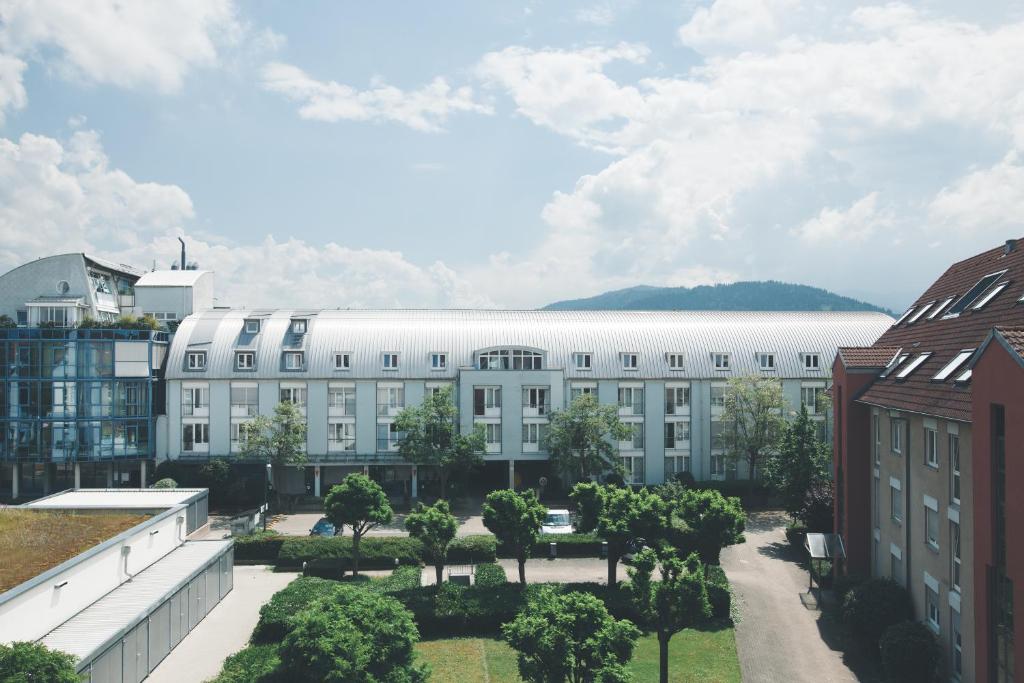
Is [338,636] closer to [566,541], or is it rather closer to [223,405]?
[566,541]

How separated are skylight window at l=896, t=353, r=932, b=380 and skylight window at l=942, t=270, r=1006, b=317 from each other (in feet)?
7.58

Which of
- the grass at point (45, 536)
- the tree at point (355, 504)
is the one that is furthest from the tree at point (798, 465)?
the grass at point (45, 536)

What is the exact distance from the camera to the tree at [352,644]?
18078mm

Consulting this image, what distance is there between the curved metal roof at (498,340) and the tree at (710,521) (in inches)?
892

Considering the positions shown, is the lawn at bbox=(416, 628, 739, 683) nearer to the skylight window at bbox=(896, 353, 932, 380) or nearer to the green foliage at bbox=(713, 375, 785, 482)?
the skylight window at bbox=(896, 353, 932, 380)

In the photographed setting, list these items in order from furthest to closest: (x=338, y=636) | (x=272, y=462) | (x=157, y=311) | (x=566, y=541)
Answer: (x=157, y=311)
(x=272, y=462)
(x=566, y=541)
(x=338, y=636)

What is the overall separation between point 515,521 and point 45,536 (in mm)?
18614

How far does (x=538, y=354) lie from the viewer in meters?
54.5

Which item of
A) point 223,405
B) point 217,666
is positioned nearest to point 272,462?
point 223,405

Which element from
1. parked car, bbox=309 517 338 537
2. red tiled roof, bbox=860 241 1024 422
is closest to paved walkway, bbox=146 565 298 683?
parked car, bbox=309 517 338 537

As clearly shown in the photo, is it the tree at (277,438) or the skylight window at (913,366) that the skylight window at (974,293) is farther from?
the tree at (277,438)

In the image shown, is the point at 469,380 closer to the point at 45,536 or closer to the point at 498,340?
the point at 498,340

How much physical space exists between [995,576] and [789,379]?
37582 millimetres

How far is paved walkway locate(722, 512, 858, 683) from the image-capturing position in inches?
1007
